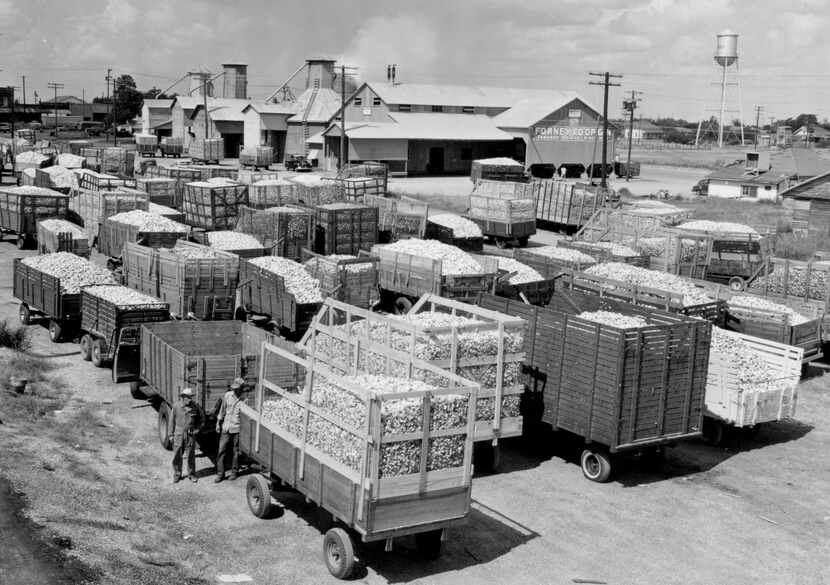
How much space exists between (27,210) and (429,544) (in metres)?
30.8

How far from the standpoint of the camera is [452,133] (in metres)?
77.8

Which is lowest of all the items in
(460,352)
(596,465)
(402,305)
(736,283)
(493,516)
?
(493,516)

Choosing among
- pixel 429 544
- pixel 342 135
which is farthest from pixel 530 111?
pixel 429 544

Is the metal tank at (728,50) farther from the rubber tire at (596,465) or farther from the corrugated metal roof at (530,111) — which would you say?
the rubber tire at (596,465)

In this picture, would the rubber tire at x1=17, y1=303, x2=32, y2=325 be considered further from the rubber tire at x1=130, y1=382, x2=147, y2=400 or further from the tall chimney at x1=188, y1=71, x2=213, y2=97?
the tall chimney at x1=188, y1=71, x2=213, y2=97

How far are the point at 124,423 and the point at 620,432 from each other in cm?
945

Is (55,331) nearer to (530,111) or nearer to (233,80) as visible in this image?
(530,111)

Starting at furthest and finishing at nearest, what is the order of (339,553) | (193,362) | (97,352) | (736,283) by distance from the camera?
(736,283) → (97,352) → (193,362) → (339,553)

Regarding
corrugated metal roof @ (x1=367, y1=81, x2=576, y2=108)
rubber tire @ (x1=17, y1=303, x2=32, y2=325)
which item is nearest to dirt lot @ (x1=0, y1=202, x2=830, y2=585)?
rubber tire @ (x1=17, y1=303, x2=32, y2=325)

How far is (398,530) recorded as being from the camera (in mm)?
11836

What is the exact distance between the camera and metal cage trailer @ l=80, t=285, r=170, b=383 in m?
20.0

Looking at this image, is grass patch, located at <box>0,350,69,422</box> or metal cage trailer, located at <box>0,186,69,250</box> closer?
grass patch, located at <box>0,350,69,422</box>

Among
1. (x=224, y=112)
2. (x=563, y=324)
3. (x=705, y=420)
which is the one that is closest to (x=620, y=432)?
(x=563, y=324)

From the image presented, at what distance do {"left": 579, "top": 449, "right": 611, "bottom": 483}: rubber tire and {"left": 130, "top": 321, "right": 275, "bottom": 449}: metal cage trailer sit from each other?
238 inches
